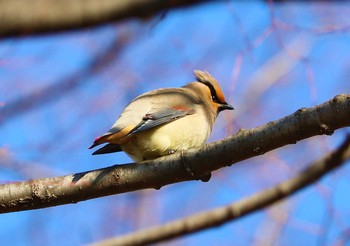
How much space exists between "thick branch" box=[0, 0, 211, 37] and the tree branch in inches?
45.4

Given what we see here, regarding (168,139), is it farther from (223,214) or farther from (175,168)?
(175,168)

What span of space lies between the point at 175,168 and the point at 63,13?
1.13m

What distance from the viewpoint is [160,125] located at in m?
4.40

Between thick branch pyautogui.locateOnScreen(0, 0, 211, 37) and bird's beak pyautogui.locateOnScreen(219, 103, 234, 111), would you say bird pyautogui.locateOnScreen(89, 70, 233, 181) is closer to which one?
bird's beak pyautogui.locateOnScreen(219, 103, 234, 111)

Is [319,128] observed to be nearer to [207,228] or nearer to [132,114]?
[207,228]

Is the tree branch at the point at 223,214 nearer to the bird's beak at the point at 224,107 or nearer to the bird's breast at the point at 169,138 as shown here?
the bird's breast at the point at 169,138

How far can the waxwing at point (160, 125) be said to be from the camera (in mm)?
4113

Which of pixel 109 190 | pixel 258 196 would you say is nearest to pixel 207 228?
pixel 258 196

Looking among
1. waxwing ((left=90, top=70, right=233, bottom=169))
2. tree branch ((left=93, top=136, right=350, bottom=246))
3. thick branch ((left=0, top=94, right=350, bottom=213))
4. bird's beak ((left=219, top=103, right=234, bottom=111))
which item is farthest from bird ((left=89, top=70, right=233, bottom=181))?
tree branch ((left=93, top=136, right=350, bottom=246))

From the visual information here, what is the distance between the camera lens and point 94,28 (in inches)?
155

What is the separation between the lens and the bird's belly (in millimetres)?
4238

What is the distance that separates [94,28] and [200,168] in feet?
3.72

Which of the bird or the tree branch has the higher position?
the bird

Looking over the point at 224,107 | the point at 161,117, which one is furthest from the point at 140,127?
Answer: the point at 224,107
